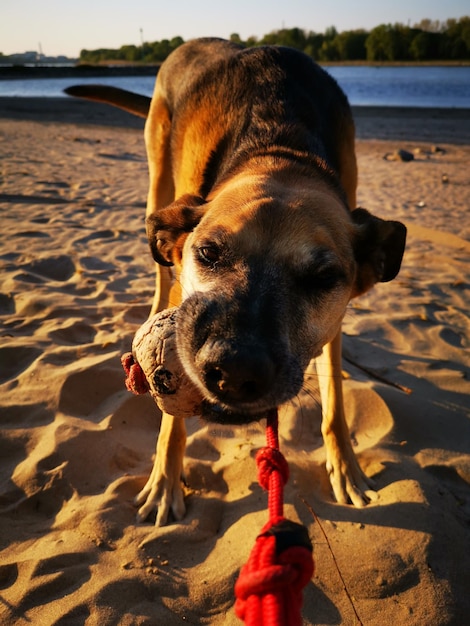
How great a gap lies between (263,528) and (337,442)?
5.31ft

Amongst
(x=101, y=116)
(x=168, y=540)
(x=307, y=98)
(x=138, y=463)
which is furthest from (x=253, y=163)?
(x=101, y=116)

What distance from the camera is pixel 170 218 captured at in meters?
2.64

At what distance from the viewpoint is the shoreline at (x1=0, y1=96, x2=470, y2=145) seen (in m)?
17.4

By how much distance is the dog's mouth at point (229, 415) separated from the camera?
1.83m

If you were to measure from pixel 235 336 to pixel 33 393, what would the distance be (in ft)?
6.63

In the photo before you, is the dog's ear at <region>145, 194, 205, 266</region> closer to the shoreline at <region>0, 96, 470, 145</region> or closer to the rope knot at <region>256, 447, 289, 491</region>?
the rope knot at <region>256, 447, 289, 491</region>

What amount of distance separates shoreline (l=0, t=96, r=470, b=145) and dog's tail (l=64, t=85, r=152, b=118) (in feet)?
43.8

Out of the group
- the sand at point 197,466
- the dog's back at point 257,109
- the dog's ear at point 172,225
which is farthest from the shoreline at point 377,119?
the dog's ear at point 172,225

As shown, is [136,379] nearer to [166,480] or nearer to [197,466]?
[166,480]

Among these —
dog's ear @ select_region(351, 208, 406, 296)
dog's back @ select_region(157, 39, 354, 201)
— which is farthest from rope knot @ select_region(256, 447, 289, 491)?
dog's back @ select_region(157, 39, 354, 201)

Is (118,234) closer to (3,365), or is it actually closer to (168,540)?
(3,365)

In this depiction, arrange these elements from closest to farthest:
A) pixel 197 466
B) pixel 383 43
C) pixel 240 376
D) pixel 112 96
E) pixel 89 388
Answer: pixel 240 376, pixel 197 466, pixel 89 388, pixel 112 96, pixel 383 43

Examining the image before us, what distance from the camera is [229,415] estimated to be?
6.07 ft

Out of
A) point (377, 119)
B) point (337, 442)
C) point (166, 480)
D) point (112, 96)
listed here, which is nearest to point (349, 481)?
point (337, 442)
